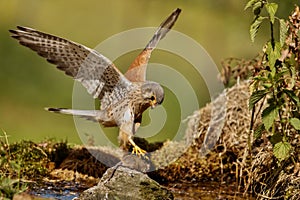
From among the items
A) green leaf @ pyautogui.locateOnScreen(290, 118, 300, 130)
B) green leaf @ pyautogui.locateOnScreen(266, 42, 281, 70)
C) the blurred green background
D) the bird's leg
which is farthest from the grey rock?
the blurred green background

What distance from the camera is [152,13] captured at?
10711 mm

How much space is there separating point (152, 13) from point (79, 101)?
474 centimetres

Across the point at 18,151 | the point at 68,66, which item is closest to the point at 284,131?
the point at 68,66

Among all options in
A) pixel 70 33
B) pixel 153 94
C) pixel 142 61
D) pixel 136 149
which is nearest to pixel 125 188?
pixel 136 149

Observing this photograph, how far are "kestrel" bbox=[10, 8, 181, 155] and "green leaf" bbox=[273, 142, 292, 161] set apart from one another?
3.00 feet

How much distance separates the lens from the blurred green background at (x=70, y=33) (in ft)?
30.5

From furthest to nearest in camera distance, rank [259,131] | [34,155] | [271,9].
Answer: [34,155] → [259,131] → [271,9]

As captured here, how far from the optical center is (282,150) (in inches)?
163

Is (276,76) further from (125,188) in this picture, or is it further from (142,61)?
(142,61)

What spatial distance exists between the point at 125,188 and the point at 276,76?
3.42ft

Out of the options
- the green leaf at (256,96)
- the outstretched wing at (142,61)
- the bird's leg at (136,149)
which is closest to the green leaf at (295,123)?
the green leaf at (256,96)

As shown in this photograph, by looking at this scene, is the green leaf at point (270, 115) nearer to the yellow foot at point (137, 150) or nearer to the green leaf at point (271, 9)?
the green leaf at point (271, 9)

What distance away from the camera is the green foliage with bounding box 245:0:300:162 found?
4082mm

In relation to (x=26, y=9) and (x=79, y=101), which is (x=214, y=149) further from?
(x=26, y=9)
